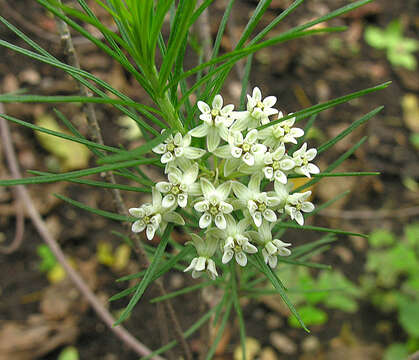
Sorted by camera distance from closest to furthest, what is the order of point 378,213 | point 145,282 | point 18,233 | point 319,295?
point 145,282, point 319,295, point 18,233, point 378,213

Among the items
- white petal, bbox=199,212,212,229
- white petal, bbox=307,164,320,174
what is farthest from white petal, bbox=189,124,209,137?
white petal, bbox=307,164,320,174

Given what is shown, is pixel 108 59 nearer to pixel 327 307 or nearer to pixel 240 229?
pixel 327 307

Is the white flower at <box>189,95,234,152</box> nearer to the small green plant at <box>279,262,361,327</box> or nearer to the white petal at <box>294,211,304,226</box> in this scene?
the white petal at <box>294,211,304,226</box>

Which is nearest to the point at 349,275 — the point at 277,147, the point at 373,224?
the point at 373,224

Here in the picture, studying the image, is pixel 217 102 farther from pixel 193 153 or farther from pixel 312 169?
pixel 312 169

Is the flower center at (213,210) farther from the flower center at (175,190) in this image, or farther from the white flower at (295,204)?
the white flower at (295,204)

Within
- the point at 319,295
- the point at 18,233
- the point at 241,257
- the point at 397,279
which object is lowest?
the point at 397,279

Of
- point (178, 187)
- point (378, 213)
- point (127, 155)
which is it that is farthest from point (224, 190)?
point (378, 213)
